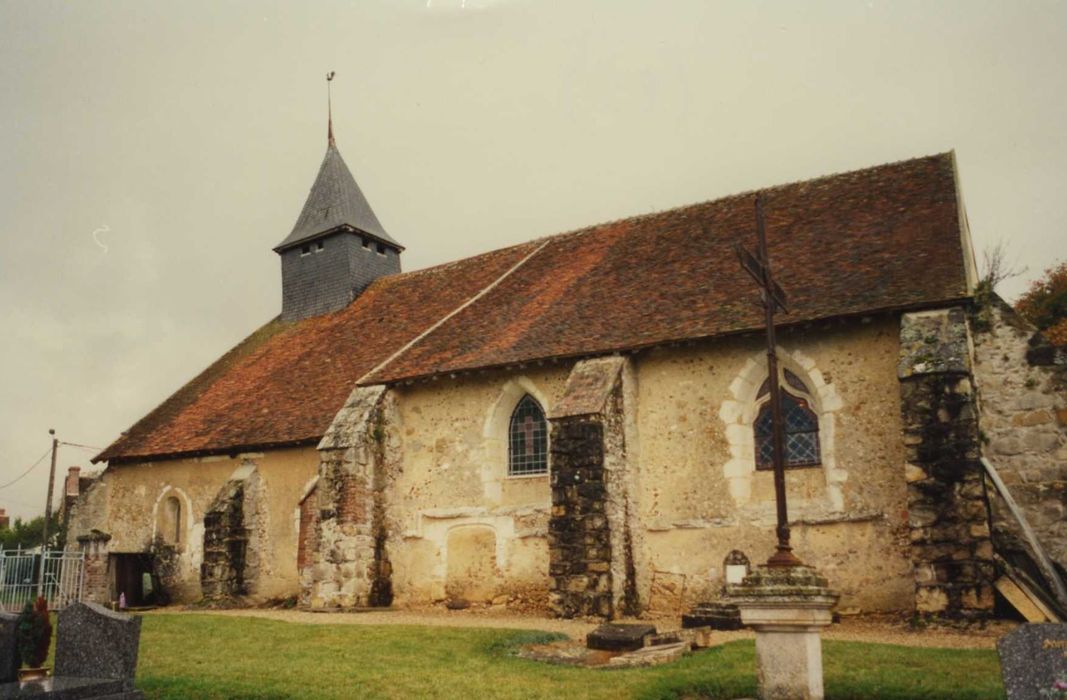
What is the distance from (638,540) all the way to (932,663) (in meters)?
6.38

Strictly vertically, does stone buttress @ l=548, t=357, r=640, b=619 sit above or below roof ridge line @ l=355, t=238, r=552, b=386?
below

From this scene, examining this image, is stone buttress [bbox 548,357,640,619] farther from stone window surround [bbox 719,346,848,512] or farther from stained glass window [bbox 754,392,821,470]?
stained glass window [bbox 754,392,821,470]

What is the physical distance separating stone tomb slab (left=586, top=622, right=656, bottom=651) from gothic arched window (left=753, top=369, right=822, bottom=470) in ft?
14.3

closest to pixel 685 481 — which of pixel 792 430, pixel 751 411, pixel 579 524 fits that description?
pixel 751 411

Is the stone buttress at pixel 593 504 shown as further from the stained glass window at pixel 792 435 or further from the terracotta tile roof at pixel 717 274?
the stained glass window at pixel 792 435

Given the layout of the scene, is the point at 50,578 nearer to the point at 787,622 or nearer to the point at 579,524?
the point at 579,524

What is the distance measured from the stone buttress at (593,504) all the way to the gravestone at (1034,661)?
815 cm

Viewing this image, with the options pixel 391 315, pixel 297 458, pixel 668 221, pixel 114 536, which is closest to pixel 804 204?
pixel 668 221

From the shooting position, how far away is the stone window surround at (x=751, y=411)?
1405 centimetres

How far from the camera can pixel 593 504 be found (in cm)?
1419

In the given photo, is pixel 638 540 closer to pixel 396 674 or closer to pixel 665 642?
pixel 665 642

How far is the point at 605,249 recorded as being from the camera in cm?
1992

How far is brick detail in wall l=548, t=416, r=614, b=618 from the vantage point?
13898 millimetres

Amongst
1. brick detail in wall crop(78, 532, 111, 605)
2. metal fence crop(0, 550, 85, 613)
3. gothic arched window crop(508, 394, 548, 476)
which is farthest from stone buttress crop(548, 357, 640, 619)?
brick detail in wall crop(78, 532, 111, 605)
